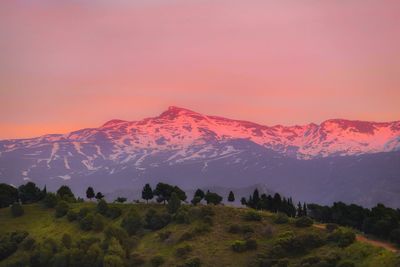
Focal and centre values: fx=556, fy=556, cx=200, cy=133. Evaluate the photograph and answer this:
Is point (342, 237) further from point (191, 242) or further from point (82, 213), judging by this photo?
point (82, 213)

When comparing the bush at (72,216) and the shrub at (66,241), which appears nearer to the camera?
the shrub at (66,241)

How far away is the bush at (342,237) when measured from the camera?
123 meters

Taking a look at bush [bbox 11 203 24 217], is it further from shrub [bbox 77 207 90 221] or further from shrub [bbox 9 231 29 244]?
shrub [bbox 77 207 90 221]

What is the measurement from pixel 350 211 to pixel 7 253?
334 feet

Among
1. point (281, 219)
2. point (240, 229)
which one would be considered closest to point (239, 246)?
point (240, 229)

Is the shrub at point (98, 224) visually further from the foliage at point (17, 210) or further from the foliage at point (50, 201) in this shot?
the foliage at point (17, 210)

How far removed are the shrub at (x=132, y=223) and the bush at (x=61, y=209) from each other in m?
26.8

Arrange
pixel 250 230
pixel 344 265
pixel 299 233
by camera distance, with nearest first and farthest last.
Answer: pixel 344 265 < pixel 299 233 < pixel 250 230

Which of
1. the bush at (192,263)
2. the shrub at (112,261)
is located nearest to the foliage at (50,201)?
the shrub at (112,261)

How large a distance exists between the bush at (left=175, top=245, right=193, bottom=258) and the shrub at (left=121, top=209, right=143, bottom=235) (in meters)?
25.3

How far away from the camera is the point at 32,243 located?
541 feet

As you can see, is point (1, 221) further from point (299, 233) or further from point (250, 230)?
point (299, 233)

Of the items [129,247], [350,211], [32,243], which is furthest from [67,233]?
[350,211]

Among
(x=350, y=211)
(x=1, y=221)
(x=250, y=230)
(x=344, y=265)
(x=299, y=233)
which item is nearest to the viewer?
(x=344, y=265)
